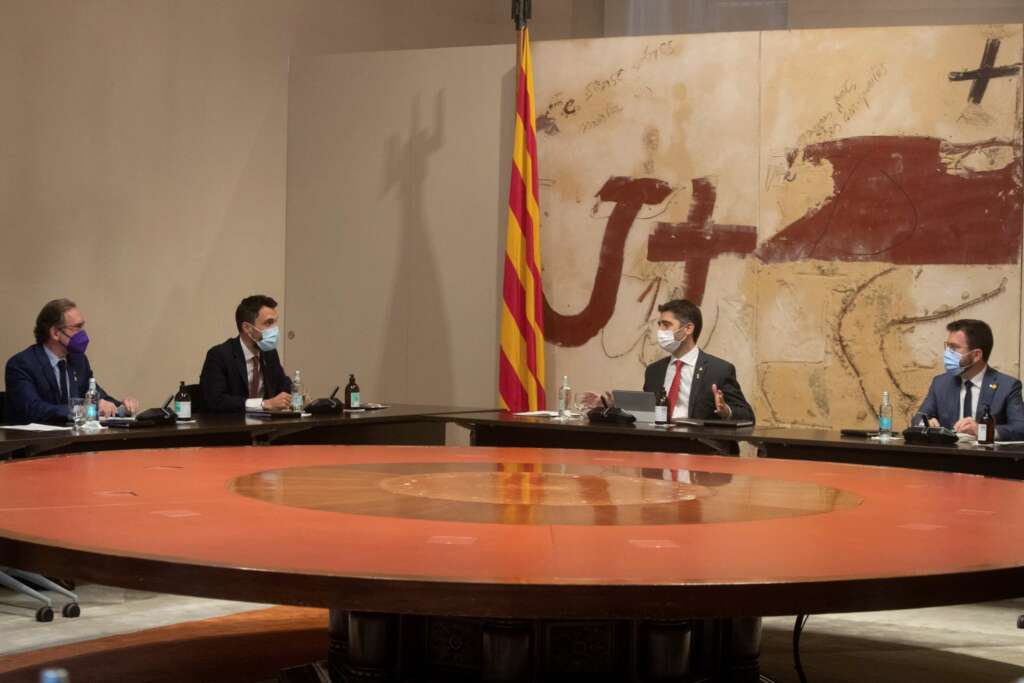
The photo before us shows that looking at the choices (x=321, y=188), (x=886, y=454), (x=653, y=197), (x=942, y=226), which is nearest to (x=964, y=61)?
(x=942, y=226)

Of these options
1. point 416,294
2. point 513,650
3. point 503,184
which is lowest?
point 513,650

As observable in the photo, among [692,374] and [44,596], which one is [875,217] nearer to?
[692,374]

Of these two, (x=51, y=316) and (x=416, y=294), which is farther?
(x=416, y=294)

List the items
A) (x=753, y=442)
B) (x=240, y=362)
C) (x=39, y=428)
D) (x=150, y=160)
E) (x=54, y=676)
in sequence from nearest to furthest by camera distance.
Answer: (x=54, y=676) < (x=39, y=428) < (x=753, y=442) < (x=240, y=362) < (x=150, y=160)

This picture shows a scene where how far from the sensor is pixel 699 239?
8.26 meters

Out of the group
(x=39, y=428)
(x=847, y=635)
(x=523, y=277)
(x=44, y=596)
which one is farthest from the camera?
(x=523, y=277)

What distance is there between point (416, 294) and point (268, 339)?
2.38 meters

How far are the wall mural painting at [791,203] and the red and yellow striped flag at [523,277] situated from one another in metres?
0.22

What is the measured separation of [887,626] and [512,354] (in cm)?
355

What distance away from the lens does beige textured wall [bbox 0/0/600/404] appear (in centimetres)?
742

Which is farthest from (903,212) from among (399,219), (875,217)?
(399,219)

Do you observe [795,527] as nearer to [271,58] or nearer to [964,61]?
[964,61]

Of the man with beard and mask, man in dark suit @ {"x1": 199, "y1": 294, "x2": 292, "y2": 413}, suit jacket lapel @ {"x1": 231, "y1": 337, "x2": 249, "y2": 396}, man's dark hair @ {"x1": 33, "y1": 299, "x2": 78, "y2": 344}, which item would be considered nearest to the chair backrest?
man in dark suit @ {"x1": 199, "y1": 294, "x2": 292, "y2": 413}

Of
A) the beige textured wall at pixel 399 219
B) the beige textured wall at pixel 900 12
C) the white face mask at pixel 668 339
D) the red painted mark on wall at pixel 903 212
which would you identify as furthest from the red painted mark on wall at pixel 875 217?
the beige textured wall at pixel 900 12
